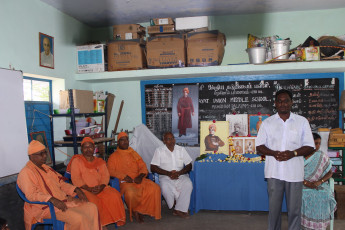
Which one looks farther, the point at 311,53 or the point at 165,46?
the point at 165,46

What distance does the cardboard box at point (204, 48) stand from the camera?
216 inches

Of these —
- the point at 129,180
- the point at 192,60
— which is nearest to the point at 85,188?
the point at 129,180

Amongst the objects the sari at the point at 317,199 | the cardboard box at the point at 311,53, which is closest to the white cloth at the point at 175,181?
the sari at the point at 317,199

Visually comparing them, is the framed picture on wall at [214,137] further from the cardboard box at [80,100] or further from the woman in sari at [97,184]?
the cardboard box at [80,100]

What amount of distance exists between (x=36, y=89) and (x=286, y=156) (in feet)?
12.2

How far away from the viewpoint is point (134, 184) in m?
4.80

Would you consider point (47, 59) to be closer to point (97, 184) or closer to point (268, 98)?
point (97, 184)

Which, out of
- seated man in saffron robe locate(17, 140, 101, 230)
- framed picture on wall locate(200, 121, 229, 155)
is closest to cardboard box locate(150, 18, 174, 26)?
framed picture on wall locate(200, 121, 229, 155)

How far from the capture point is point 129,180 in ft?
15.8

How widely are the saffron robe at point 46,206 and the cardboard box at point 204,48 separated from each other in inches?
115

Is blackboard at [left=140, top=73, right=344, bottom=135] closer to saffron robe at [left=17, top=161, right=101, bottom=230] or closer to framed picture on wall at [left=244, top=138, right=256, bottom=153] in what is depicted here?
framed picture on wall at [left=244, top=138, right=256, bottom=153]

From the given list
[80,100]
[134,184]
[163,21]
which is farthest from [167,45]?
[134,184]

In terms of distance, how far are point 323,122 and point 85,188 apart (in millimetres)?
4133

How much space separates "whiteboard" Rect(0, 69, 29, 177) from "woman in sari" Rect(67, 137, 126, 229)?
66cm
